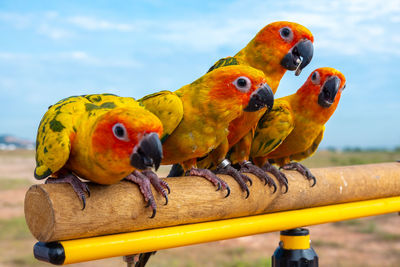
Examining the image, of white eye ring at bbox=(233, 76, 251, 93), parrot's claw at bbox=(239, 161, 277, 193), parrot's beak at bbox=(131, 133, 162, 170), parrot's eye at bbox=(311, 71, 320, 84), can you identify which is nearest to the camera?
parrot's beak at bbox=(131, 133, 162, 170)

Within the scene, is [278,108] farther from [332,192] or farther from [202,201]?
[202,201]

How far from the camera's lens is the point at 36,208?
3.37ft

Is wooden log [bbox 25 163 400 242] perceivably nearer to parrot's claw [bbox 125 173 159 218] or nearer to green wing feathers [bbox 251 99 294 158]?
parrot's claw [bbox 125 173 159 218]

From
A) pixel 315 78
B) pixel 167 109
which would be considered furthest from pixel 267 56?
pixel 167 109

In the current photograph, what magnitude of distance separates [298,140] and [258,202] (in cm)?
38

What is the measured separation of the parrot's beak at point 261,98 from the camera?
4.21 feet

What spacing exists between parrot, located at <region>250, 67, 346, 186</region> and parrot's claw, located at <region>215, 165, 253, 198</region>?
19 centimetres

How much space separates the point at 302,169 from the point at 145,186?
2.29 ft

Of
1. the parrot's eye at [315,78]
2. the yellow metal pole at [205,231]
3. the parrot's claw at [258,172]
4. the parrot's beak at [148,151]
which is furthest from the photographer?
the parrot's eye at [315,78]

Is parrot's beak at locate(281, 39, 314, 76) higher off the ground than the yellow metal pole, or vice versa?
parrot's beak at locate(281, 39, 314, 76)

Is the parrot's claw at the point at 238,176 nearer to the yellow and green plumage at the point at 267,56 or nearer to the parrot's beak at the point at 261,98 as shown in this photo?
the yellow and green plumage at the point at 267,56

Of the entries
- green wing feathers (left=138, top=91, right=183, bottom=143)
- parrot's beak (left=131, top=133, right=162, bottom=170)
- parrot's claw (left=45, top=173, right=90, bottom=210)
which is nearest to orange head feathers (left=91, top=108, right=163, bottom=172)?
parrot's beak (left=131, top=133, right=162, bottom=170)

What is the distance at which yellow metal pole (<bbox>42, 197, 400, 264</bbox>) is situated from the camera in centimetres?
103

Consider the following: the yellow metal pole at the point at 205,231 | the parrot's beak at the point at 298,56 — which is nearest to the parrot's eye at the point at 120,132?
the yellow metal pole at the point at 205,231
